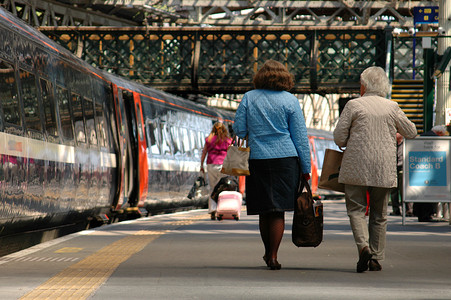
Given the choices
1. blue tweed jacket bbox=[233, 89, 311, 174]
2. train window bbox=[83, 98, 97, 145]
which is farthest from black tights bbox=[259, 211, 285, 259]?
train window bbox=[83, 98, 97, 145]

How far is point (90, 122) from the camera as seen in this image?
14.6m

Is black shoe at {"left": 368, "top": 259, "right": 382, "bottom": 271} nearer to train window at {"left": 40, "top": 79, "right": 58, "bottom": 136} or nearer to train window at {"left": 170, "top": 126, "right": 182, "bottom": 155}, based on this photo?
train window at {"left": 40, "top": 79, "right": 58, "bottom": 136}

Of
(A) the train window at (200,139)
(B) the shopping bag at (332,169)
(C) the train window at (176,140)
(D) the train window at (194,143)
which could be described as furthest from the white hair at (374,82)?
(A) the train window at (200,139)

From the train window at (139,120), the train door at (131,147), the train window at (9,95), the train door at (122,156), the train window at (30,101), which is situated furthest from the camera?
the train window at (139,120)

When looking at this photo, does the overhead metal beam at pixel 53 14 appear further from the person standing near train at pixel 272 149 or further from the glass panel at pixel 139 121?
the person standing near train at pixel 272 149

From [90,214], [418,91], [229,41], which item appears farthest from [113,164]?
[229,41]

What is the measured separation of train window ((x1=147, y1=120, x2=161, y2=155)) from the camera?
1938 cm

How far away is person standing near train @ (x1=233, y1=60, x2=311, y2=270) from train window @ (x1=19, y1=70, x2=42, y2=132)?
339 centimetres

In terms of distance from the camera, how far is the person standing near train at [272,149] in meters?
7.79

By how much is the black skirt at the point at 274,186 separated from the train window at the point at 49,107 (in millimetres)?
4364

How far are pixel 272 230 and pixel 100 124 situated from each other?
26.8ft

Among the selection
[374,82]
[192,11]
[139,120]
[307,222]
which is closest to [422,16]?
[139,120]

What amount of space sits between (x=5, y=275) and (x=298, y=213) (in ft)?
7.38

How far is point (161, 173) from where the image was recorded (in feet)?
66.4
